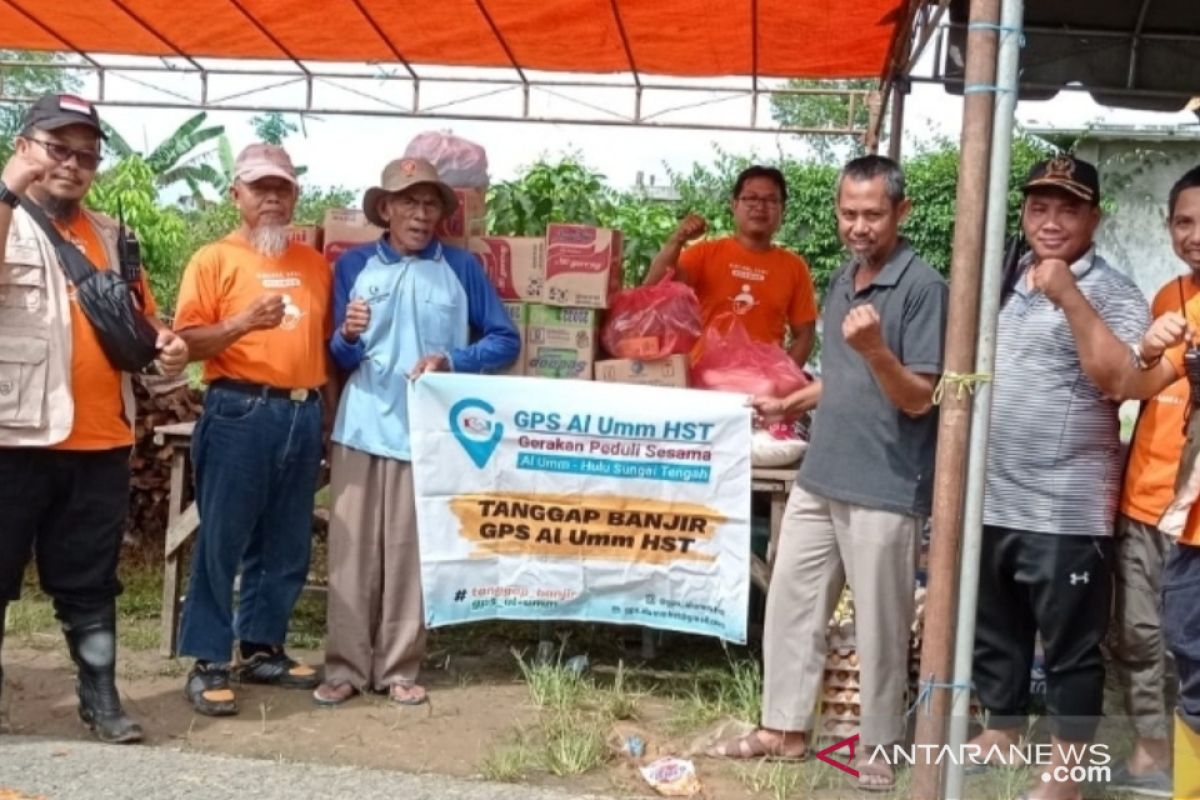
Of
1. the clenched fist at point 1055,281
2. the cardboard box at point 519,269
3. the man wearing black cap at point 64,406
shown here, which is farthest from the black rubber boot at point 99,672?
the clenched fist at point 1055,281

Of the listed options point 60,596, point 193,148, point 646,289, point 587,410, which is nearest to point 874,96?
point 646,289

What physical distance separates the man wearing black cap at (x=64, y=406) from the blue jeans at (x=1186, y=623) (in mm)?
3109

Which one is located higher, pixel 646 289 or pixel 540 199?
pixel 540 199

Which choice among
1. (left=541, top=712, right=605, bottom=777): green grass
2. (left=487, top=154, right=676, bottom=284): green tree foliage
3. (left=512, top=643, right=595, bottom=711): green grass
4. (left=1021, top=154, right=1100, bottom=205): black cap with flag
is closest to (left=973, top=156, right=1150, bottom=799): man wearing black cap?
(left=1021, top=154, right=1100, bottom=205): black cap with flag

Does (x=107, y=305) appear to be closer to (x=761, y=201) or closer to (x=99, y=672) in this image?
(x=99, y=672)

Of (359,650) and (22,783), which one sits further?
(359,650)

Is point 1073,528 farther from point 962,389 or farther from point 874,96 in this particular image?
point 874,96

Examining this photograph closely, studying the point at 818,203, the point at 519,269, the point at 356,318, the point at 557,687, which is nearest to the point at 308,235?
the point at 356,318

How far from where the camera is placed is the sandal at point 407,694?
5047 millimetres

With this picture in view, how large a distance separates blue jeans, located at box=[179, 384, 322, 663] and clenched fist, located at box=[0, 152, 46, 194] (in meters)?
1.03

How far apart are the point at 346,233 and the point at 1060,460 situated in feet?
9.58

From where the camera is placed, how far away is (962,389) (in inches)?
140

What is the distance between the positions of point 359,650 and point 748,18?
3.55 m
